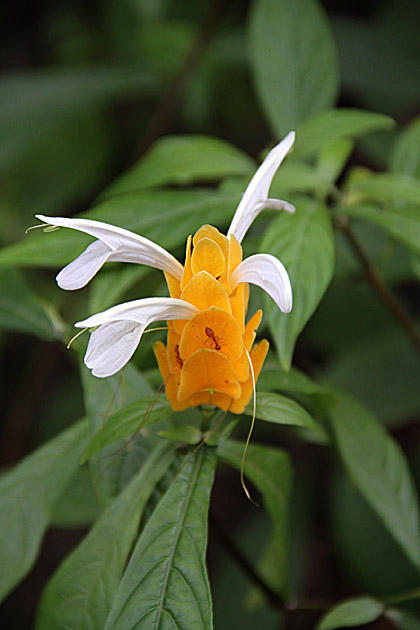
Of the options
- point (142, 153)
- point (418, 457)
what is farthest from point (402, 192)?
point (142, 153)

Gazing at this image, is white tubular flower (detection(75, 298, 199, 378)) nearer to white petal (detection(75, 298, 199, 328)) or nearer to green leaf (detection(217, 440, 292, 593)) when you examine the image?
white petal (detection(75, 298, 199, 328))

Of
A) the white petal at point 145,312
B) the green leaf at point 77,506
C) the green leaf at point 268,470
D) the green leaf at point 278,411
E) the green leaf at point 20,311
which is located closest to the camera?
the white petal at point 145,312

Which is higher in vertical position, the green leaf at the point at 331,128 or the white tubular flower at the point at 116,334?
the white tubular flower at the point at 116,334

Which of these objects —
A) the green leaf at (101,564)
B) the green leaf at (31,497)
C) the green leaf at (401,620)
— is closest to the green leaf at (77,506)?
the green leaf at (31,497)

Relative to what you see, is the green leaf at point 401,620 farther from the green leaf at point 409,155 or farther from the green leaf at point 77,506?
the green leaf at point 409,155

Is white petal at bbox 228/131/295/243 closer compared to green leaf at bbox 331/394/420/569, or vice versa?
white petal at bbox 228/131/295/243

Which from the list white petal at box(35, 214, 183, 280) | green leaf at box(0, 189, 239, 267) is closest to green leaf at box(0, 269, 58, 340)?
green leaf at box(0, 189, 239, 267)
